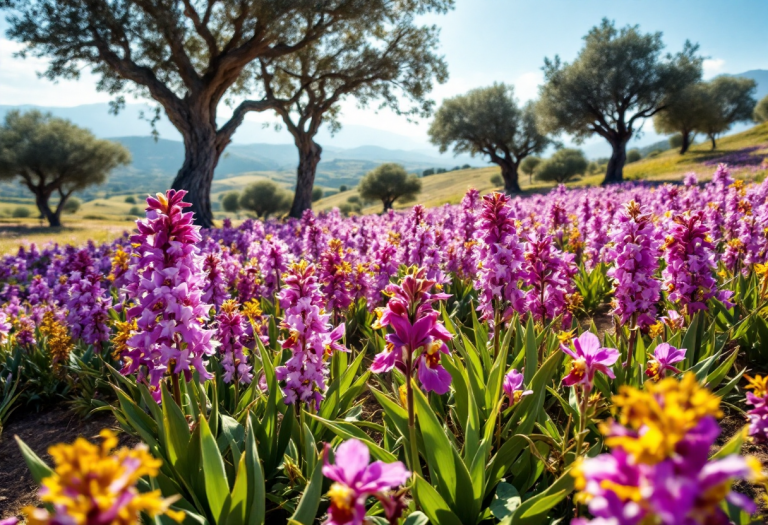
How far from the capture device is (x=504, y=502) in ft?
7.37

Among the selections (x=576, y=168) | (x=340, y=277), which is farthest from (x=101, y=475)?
(x=576, y=168)

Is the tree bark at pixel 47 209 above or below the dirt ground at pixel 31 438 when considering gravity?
above

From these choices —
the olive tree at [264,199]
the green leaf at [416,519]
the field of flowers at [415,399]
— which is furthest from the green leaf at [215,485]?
the olive tree at [264,199]

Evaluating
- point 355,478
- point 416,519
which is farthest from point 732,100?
point 355,478

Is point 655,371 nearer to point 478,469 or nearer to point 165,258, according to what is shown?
point 478,469

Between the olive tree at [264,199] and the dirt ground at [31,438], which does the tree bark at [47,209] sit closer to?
the dirt ground at [31,438]

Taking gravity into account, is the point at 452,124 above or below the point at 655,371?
above

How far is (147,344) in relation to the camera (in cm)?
283

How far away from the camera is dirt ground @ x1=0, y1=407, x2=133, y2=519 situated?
3.34 metres

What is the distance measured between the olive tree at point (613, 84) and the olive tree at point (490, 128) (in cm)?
595

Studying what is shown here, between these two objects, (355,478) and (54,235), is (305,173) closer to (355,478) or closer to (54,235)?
(54,235)

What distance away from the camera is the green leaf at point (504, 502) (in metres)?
2.15

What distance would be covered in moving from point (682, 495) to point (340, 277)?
161 inches

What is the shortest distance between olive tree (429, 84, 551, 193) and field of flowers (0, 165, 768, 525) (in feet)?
129
